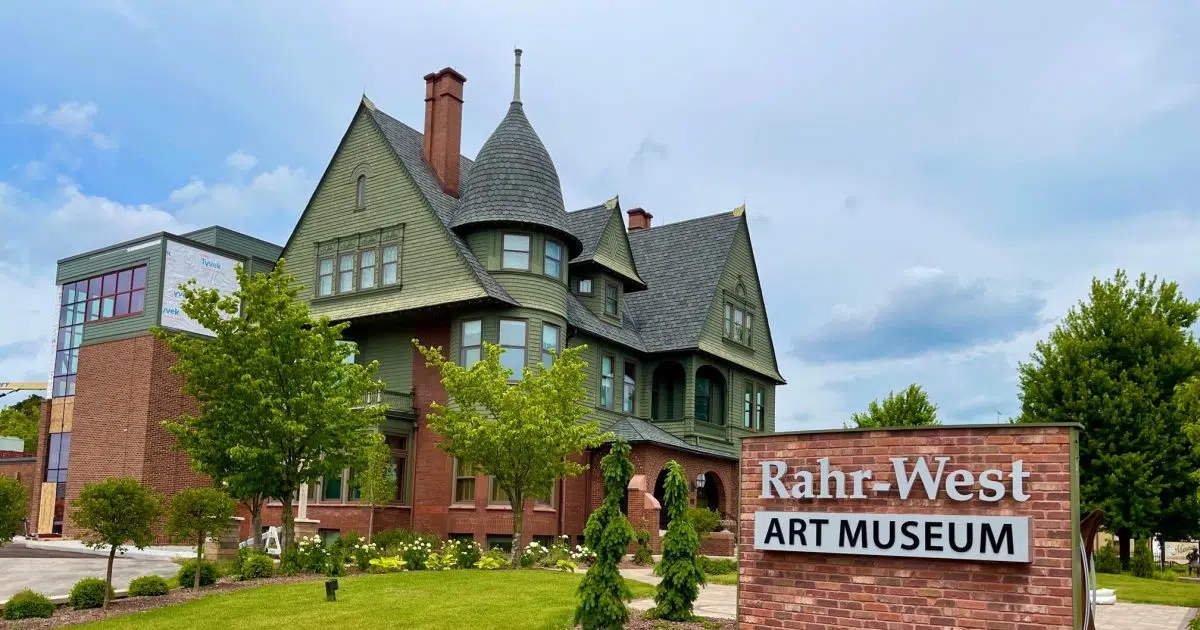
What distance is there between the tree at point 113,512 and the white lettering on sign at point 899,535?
12.2m

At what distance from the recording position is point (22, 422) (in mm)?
72375

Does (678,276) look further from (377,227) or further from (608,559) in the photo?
(608,559)

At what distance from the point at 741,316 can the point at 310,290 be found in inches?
640

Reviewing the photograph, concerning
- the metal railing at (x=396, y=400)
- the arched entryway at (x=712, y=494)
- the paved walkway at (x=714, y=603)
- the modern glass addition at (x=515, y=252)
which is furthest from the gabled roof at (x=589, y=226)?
the paved walkway at (x=714, y=603)

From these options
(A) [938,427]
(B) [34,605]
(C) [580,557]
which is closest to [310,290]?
(C) [580,557]

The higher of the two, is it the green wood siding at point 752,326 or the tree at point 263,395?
the green wood siding at point 752,326

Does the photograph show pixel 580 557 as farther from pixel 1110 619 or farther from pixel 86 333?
pixel 86 333

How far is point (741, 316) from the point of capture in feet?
131

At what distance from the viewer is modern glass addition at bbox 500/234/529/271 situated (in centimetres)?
3081

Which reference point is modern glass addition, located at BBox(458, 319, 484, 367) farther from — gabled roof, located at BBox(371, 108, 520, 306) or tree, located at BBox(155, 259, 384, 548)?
tree, located at BBox(155, 259, 384, 548)

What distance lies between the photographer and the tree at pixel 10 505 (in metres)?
17.6

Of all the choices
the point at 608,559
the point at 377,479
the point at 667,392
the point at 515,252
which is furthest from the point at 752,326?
the point at 608,559

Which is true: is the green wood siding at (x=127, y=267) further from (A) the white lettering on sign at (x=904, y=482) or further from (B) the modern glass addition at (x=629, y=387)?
(A) the white lettering on sign at (x=904, y=482)

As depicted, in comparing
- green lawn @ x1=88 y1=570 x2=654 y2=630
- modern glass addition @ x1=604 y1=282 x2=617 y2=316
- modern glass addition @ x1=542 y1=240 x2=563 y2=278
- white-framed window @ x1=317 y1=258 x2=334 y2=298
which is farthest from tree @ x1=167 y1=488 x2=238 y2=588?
modern glass addition @ x1=604 y1=282 x2=617 y2=316
